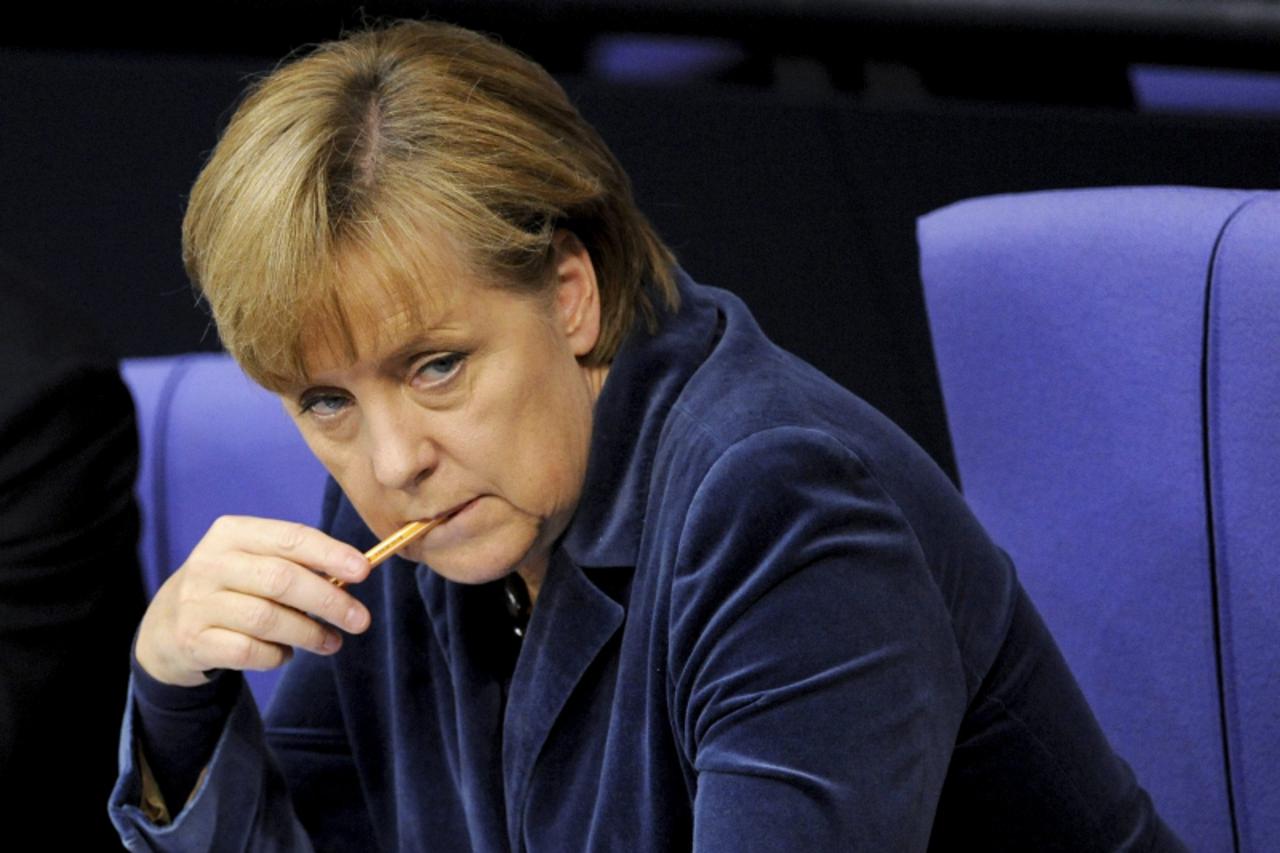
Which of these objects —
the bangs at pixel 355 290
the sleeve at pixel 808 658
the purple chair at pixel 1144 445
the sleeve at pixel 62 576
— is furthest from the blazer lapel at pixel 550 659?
the sleeve at pixel 62 576

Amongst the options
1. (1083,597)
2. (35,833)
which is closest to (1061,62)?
(1083,597)

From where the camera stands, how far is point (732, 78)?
1380 mm

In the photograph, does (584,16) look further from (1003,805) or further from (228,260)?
(1003,805)

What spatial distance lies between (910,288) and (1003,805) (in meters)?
0.43

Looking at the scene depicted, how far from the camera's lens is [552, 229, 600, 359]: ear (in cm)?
105

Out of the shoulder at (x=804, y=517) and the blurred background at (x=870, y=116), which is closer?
the shoulder at (x=804, y=517)

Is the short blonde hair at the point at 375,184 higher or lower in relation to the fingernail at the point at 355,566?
higher

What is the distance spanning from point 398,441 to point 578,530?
0.14 m

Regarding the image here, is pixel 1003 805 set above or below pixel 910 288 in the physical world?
below

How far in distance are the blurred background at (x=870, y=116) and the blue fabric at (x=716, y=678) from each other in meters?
0.21

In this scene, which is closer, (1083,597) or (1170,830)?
(1170,830)

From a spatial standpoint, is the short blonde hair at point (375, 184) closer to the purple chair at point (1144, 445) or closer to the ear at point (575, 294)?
the ear at point (575, 294)

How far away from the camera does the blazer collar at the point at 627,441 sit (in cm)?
104

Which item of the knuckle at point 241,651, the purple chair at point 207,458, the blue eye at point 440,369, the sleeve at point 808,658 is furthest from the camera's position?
the purple chair at point 207,458
